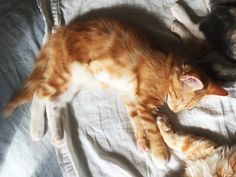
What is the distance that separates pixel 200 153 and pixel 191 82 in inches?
10.7

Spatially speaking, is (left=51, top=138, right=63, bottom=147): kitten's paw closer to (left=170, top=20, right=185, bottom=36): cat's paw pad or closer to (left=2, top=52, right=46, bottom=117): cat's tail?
(left=2, top=52, right=46, bottom=117): cat's tail

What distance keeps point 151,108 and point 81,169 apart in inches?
13.7

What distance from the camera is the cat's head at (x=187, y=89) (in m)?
1.44

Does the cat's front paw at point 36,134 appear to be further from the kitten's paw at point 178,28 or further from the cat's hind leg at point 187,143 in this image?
the kitten's paw at point 178,28

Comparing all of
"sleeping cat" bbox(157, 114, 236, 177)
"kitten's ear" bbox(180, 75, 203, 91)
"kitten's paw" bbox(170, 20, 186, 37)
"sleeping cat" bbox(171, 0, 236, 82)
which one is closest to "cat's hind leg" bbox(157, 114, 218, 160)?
"sleeping cat" bbox(157, 114, 236, 177)

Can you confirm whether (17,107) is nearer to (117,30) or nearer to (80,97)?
(80,97)

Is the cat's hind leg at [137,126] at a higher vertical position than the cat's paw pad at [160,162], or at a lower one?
higher

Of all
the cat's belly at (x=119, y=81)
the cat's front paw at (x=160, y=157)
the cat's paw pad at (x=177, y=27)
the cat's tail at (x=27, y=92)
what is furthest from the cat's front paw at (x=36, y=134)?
the cat's paw pad at (x=177, y=27)

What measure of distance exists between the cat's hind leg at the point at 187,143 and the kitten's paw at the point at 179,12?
1.51 feet

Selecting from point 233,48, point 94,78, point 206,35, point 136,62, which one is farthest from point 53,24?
point 233,48

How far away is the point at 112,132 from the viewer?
1539mm

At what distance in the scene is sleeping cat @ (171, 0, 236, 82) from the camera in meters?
1.63

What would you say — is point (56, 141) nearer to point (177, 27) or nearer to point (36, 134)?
point (36, 134)

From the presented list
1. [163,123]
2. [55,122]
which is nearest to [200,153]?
[163,123]
